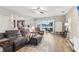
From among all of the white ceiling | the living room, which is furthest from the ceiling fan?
the white ceiling

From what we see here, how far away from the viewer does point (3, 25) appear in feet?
16.7

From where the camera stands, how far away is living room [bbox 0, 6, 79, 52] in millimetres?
4109

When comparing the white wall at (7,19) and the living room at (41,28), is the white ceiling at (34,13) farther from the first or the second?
the white wall at (7,19)

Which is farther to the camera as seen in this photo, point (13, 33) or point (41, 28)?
point (13, 33)

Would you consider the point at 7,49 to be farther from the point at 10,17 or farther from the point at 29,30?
the point at 10,17

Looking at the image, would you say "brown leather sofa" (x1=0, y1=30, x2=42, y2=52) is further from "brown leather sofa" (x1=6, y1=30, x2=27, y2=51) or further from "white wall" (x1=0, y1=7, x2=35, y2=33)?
"white wall" (x1=0, y1=7, x2=35, y2=33)

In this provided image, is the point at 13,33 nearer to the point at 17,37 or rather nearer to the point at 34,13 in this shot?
the point at 17,37

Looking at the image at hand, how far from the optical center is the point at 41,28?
4.46 metres

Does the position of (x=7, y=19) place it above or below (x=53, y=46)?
above

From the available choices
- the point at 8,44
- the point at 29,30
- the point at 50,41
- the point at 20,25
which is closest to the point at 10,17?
the point at 20,25

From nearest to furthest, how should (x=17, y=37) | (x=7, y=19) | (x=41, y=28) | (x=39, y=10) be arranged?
(x=41, y=28)
(x=39, y=10)
(x=17, y=37)
(x=7, y=19)

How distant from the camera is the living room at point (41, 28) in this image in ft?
13.5

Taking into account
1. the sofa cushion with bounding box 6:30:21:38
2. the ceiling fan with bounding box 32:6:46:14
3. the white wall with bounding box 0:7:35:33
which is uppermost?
the ceiling fan with bounding box 32:6:46:14

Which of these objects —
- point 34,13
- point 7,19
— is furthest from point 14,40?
point 7,19
